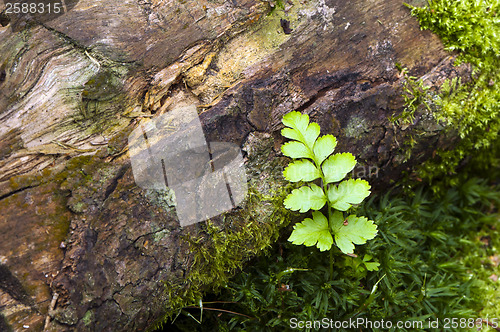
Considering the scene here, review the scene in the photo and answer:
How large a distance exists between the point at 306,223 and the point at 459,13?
209 cm

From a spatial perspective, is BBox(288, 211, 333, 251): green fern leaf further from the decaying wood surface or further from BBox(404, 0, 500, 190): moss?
BBox(404, 0, 500, 190): moss

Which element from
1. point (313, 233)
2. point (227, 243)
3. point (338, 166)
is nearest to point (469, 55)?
point (338, 166)

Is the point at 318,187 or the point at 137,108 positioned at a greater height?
the point at 137,108

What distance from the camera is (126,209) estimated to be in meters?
2.25

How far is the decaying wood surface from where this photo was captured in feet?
6.95

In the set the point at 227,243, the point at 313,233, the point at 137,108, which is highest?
the point at 137,108

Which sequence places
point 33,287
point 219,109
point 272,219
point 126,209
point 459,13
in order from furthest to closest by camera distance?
point 459,13 → point 272,219 → point 219,109 → point 126,209 → point 33,287

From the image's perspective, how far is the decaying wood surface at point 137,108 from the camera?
2117mm

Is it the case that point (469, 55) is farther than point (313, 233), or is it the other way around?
point (469, 55)

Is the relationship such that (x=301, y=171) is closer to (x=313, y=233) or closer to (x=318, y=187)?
(x=318, y=187)

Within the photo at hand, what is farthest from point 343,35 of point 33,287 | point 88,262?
point 33,287

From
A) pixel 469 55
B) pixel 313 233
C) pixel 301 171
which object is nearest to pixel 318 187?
pixel 301 171

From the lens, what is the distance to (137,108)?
7.80 feet

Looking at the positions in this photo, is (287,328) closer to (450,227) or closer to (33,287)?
(33,287)
